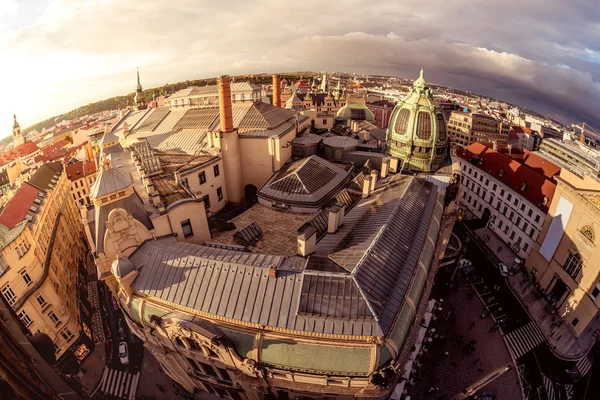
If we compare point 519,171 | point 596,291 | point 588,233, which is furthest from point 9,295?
point 519,171

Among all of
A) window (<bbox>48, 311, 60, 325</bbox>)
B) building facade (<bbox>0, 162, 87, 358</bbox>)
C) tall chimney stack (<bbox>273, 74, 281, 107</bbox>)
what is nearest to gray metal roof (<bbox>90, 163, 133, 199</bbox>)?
building facade (<bbox>0, 162, 87, 358</bbox>)

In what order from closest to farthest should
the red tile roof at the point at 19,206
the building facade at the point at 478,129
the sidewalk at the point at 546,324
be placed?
the red tile roof at the point at 19,206, the sidewalk at the point at 546,324, the building facade at the point at 478,129

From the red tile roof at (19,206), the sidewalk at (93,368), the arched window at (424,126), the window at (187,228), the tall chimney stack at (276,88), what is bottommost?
the sidewalk at (93,368)

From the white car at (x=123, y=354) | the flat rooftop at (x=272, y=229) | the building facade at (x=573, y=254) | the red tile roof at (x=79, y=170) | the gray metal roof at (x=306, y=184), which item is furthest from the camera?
the red tile roof at (x=79, y=170)

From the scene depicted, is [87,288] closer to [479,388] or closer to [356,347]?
[356,347]

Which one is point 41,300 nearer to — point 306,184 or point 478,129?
point 306,184

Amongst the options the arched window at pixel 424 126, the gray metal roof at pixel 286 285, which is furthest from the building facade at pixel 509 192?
the gray metal roof at pixel 286 285

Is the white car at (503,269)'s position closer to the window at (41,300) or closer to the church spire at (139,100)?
the window at (41,300)

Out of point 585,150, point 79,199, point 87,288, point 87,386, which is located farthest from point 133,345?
point 585,150
